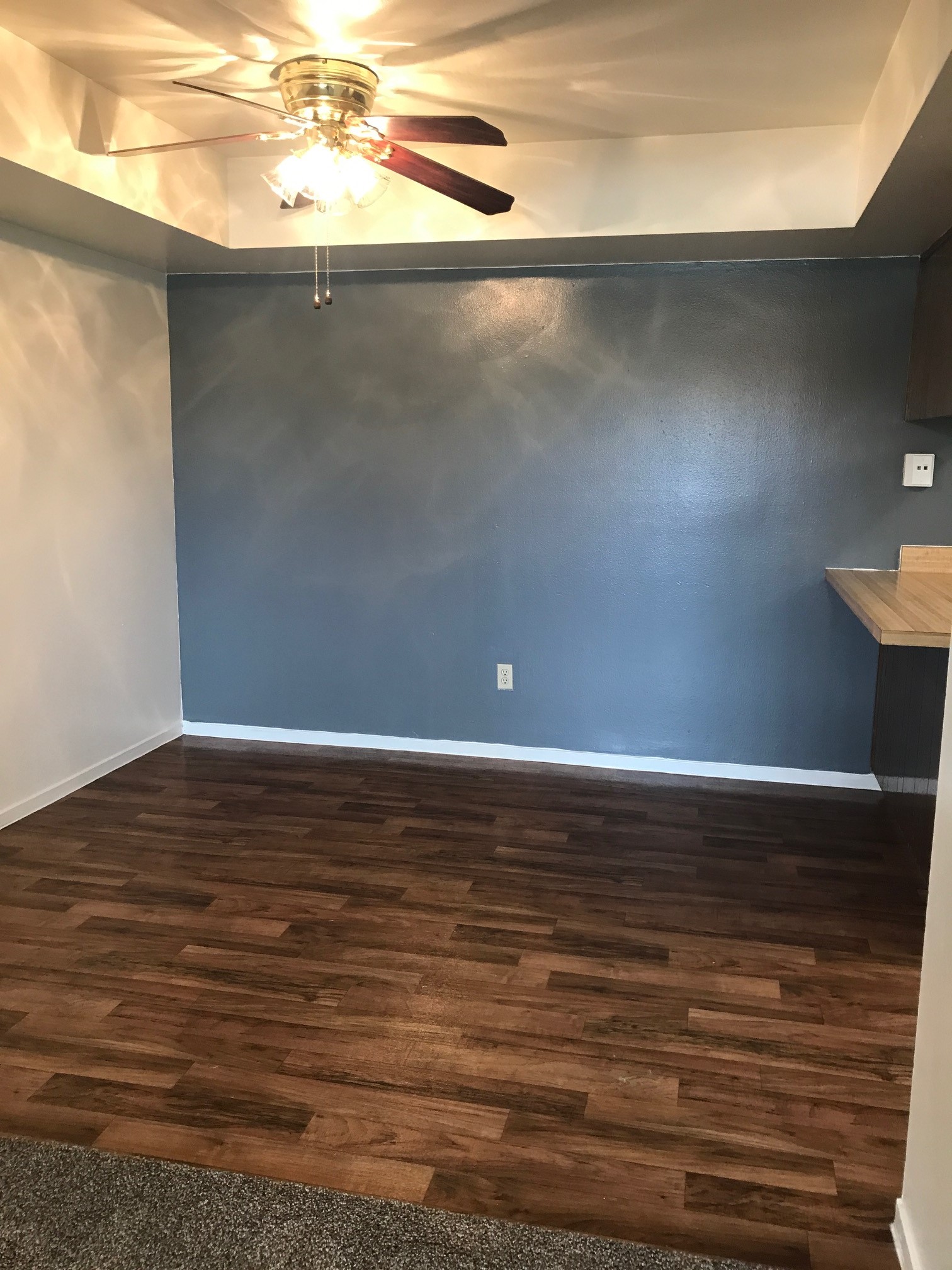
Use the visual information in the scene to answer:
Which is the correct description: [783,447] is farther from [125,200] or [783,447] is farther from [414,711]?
[125,200]

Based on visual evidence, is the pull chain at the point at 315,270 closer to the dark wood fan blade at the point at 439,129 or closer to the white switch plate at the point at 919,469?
the dark wood fan blade at the point at 439,129

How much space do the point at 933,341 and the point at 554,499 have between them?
1515 millimetres

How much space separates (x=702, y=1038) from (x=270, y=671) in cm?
281

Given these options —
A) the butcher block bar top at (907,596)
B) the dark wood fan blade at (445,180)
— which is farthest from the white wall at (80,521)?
the butcher block bar top at (907,596)

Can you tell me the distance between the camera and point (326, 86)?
2.55 meters

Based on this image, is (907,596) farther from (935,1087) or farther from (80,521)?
(80,521)

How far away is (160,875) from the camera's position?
3.18m

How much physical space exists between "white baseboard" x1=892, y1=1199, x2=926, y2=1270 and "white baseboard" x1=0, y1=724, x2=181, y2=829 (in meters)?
3.06

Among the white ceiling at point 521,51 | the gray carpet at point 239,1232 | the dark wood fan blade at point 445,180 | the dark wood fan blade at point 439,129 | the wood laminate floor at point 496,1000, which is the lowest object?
the gray carpet at point 239,1232

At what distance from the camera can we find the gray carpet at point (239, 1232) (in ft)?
5.44

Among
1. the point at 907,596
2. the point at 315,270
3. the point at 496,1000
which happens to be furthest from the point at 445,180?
the point at 496,1000

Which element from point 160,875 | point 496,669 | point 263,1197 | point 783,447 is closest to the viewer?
point 263,1197

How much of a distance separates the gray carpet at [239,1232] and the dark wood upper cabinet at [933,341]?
102 inches

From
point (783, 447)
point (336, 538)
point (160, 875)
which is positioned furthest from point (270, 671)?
point (783, 447)
